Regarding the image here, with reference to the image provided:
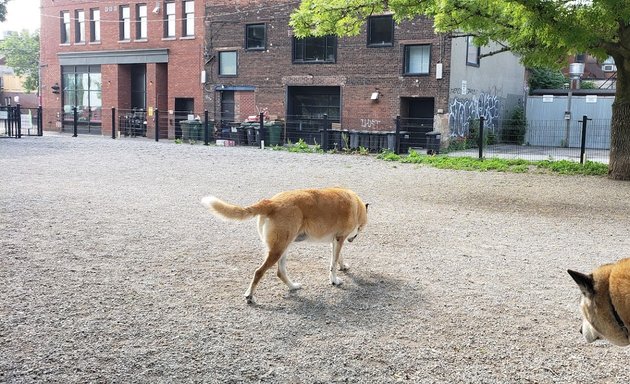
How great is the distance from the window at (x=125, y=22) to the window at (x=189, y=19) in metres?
4.13

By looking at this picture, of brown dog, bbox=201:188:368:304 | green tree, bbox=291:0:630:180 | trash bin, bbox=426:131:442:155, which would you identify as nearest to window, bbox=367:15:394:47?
trash bin, bbox=426:131:442:155

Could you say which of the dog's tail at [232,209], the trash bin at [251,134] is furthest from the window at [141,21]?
the dog's tail at [232,209]

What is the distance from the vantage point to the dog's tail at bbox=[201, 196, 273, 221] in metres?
5.55

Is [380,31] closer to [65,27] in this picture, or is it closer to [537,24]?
[537,24]

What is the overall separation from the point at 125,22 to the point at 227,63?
8207 mm

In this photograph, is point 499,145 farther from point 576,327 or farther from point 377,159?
point 576,327

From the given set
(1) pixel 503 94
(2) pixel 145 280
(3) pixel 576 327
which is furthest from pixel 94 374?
(1) pixel 503 94

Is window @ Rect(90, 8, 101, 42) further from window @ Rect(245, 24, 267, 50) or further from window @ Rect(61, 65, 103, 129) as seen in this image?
window @ Rect(245, 24, 267, 50)

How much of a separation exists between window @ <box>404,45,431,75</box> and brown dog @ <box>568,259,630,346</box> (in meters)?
24.7

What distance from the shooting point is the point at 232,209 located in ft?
18.4

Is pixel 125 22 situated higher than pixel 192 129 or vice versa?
pixel 125 22

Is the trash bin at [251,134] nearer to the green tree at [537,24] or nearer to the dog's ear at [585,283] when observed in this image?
the green tree at [537,24]

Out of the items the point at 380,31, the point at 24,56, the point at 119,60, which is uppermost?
the point at 24,56

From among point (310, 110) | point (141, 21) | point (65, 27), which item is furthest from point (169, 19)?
point (310, 110)
